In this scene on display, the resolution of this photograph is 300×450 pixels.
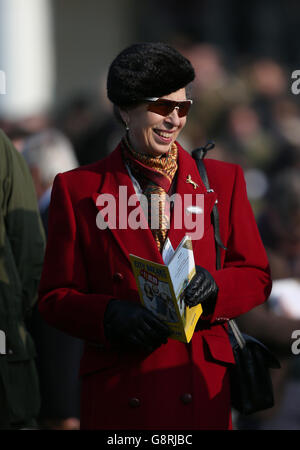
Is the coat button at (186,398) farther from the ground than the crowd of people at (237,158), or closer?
farther from the ground

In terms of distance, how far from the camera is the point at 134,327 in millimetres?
3432

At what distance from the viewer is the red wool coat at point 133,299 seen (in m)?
3.61

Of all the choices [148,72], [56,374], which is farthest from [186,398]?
[56,374]

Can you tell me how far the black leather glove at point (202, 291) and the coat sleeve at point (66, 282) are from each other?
0.34m

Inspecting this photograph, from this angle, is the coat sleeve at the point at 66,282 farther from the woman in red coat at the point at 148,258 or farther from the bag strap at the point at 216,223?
the bag strap at the point at 216,223

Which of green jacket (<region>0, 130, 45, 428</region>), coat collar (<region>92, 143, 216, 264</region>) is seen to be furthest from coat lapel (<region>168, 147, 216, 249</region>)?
green jacket (<region>0, 130, 45, 428</region>)

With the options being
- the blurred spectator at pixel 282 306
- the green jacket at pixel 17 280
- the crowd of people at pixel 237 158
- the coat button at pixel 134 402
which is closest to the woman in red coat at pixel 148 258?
the coat button at pixel 134 402

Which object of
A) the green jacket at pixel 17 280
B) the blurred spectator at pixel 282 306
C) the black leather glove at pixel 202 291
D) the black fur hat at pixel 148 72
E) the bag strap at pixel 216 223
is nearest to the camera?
the black leather glove at pixel 202 291

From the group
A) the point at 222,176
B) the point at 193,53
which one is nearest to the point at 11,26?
the point at 193,53

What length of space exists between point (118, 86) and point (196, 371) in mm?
1075

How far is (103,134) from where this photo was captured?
907cm

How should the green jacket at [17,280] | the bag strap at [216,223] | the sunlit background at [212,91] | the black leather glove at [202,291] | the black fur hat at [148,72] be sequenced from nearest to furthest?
the black leather glove at [202,291], the black fur hat at [148,72], the bag strap at [216,223], the green jacket at [17,280], the sunlit background at [212,91]

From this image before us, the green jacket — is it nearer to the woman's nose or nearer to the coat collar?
the coat collar

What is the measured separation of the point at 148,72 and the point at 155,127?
202 millimetres
